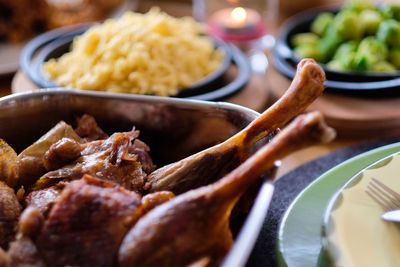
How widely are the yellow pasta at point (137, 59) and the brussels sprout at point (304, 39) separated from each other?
24 centimetres

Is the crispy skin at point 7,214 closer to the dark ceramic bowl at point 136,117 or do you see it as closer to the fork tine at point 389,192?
the dark ceramic bowl at point 136,117

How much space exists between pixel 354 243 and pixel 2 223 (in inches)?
15.6

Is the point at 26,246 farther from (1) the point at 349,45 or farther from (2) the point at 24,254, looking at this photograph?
(1) the point at 349,45

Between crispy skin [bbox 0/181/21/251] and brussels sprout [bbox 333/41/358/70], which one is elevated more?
crispy skin [bbox 0/181/21/251]

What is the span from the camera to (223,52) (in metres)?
1.36

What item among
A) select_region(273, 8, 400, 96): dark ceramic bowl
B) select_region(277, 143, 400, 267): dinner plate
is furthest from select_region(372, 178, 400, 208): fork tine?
select_region(273, 8, 400, 96): dark ceramic bowl

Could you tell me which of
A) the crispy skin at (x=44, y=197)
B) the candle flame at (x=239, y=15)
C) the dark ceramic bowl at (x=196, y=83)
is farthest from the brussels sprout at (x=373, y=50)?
the crispy skin at (x=44, y=197)

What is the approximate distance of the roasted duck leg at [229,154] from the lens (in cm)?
70

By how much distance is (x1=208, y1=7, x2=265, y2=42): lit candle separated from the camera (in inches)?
62.2

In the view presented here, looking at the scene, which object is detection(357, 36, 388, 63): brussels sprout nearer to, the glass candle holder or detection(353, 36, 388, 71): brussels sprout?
detection(353, 36, 388, 71): brussels sprout

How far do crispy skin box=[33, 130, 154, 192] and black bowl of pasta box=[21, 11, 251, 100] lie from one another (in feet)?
1.26

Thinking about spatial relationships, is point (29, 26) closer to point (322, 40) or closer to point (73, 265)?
point (322, 40)

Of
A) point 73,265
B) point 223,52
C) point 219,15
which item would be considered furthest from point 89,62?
point 73,265

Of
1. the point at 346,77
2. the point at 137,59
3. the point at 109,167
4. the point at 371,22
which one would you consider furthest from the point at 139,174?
the point at 371,22
